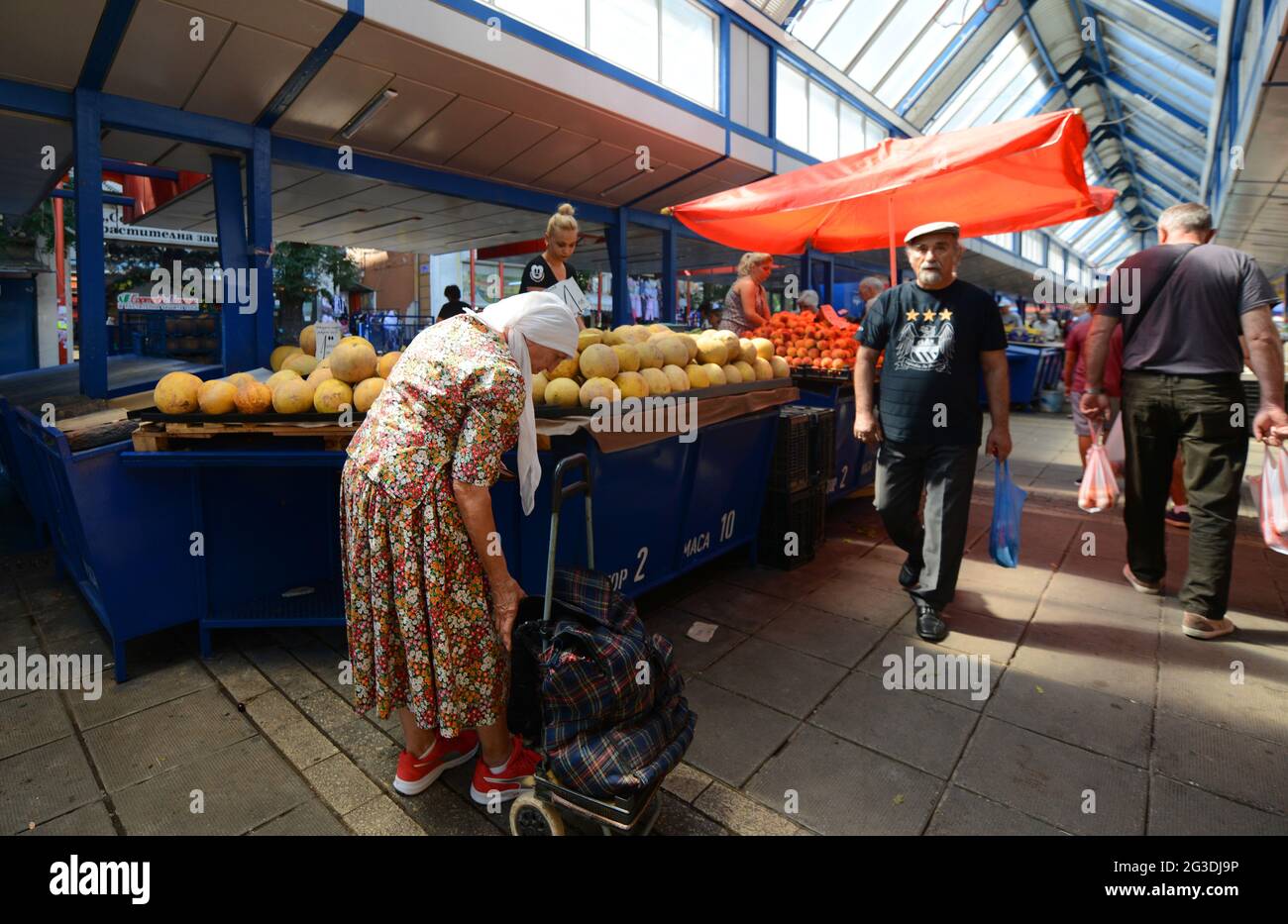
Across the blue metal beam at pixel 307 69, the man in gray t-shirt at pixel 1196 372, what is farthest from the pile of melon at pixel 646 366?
the blue metal beam at pixel 307 69

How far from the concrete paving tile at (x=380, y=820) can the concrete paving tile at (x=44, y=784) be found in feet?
3.26

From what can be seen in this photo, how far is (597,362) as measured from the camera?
3.57m

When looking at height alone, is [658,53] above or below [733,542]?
above

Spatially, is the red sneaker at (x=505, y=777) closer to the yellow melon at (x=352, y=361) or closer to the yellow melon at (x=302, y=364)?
the yellow melon at (x=352, y=361)

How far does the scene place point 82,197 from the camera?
4512 millimetres

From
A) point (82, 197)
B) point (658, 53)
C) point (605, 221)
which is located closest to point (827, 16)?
point (658, 53)

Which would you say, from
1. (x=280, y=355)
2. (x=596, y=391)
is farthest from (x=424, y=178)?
(x=596, y=391)

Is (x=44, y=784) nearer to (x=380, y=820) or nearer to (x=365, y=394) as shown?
(x=380, y=820)

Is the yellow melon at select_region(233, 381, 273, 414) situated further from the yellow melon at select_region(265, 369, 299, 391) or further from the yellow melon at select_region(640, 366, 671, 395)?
the yellow melon at select_region(640, 366, 671, 395)

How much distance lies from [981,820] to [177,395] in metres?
3.74
